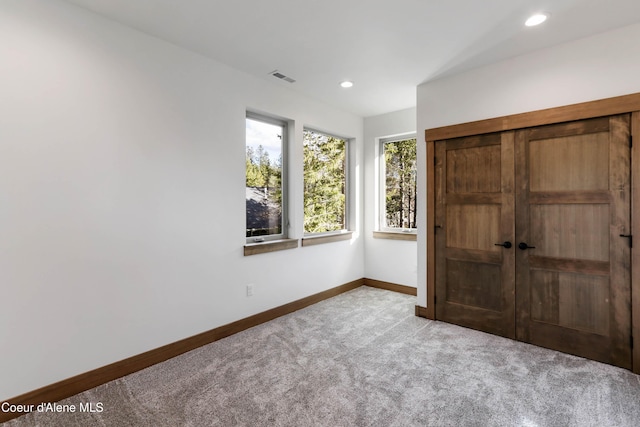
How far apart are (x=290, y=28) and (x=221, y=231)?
6.08ft

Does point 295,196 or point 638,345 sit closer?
point 638,345

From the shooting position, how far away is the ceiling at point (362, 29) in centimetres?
218

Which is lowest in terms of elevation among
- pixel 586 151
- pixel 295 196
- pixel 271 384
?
pixel 271 384

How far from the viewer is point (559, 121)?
269 centimetres

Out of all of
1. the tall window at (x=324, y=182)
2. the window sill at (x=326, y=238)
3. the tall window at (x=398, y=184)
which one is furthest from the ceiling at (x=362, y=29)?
the window sill at (x=326, y=238)

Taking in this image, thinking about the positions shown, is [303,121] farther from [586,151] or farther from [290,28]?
[586,151]

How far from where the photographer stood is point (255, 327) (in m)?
3.33

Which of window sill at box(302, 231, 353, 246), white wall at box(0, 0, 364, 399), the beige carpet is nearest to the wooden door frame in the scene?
the beige carpet

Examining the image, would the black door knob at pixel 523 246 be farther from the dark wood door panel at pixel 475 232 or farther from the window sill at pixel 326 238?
the window sill at pixel 326 238

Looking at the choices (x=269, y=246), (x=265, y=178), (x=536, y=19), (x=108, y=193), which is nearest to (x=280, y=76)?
(x=265, y=178)

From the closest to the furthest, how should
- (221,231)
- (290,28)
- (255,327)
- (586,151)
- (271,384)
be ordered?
(271,384), (290,28), (586,151), (221,231), (255,327)

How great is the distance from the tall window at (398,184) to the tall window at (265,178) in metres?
1.69

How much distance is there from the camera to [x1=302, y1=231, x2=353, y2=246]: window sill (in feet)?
13.1

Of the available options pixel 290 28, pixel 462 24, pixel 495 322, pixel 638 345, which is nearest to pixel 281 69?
pixel 290 28
